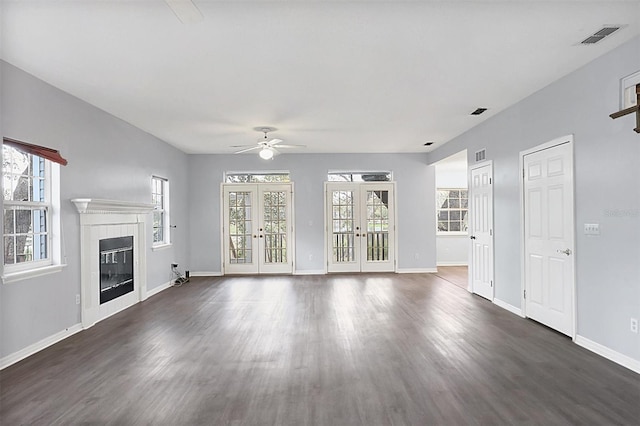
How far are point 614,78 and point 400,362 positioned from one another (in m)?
3.18

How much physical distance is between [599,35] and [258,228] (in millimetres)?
6846

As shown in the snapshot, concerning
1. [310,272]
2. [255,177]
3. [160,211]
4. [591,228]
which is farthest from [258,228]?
[591,228]

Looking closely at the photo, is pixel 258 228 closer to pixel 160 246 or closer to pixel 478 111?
pixel 160 246

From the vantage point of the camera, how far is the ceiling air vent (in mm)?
2953

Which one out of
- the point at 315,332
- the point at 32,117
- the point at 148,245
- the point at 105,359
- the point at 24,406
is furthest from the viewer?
the point at 148,245

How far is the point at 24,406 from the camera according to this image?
8.64ft

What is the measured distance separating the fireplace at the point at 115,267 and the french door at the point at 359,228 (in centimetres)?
423

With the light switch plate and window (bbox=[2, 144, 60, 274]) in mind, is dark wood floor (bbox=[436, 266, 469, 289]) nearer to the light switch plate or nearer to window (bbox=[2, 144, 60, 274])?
the light switch plate

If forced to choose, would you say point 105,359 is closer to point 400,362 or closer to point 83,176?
point 83,176

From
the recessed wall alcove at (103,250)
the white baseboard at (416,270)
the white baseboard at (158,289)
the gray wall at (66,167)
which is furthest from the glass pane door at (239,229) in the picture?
the white baseboard at (416,270)

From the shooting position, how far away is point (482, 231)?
5992 millimetres

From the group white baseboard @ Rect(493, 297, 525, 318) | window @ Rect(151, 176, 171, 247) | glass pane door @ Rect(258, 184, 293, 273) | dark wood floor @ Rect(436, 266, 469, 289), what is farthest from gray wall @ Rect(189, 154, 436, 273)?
white baseboard @ Rect(493, 297, 525, 318)

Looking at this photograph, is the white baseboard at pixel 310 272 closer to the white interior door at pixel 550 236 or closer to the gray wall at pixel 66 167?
the gray wall at pixel 66 167

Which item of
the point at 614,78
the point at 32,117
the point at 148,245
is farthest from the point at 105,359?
the point at 614,78
